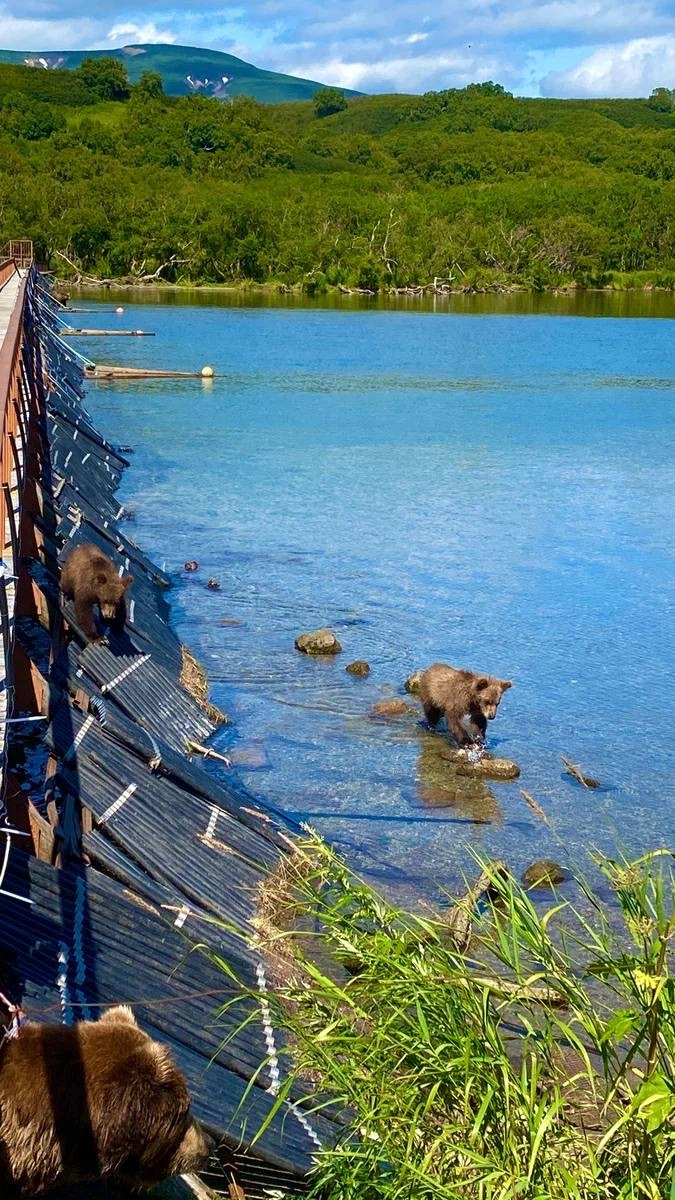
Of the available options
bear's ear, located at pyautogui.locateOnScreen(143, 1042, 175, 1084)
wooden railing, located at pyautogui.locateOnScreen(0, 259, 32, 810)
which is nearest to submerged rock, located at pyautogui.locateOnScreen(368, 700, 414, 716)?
wooden railing, located at pyautogui.locateOnScreen(0, 259, 32, 810)

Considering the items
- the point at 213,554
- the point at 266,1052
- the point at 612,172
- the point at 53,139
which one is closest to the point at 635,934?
the point at 266,1052

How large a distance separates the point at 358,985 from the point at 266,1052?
132 cm

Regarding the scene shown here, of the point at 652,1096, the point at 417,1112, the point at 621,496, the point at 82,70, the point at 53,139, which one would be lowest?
→ the point at 621,496

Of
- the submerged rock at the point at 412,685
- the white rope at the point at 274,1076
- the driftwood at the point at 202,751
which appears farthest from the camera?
the submerged rock at the point at 412,685

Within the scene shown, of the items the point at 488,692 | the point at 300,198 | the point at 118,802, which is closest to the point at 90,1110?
the point at 118,802

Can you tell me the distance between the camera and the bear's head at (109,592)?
489 inches

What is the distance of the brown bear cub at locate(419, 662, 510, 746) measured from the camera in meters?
12.9

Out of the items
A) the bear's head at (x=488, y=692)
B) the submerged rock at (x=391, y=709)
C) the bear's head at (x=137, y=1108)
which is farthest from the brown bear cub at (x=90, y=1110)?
the submerged rock at (x=391, y=709)

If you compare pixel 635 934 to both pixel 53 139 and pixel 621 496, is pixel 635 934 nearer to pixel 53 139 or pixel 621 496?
pixel 621 496

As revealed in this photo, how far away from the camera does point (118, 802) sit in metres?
8.76

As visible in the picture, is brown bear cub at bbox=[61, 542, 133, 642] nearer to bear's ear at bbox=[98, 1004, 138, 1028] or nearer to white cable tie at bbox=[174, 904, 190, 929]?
white cable tie at bbox=[174, 904, 190, 929]

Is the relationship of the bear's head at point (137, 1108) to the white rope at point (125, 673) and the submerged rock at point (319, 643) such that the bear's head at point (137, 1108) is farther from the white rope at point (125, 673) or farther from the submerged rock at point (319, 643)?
the submerged rock at point (319, 643)

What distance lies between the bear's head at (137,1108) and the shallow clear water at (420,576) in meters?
2.42

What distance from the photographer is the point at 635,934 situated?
185 inches
